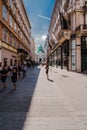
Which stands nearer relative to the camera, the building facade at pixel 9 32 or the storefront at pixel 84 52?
the building facade at pixel 9 32

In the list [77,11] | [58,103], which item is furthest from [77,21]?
[58,103]

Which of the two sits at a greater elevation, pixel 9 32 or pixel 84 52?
pixel 9 32

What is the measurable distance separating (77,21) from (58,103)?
25415 mm

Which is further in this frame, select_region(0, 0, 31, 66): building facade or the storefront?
the storefront

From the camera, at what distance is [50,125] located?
540cm

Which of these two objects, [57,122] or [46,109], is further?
[46,109]

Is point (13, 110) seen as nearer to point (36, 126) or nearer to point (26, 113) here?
point (26, 113)

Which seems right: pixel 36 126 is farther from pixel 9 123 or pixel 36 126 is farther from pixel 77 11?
pixel 77 11

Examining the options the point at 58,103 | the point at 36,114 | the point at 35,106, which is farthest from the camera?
the point at 58,103

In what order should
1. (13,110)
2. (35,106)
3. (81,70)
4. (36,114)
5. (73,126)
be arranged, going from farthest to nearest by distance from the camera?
Answer: (81,70) < (35,106) < (13,110) < (36,114) < (73,126)

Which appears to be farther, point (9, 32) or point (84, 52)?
point (84, 52)

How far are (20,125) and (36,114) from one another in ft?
4.16

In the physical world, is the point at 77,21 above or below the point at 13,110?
above

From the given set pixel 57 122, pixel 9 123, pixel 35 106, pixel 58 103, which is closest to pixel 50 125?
pixel 57 122
